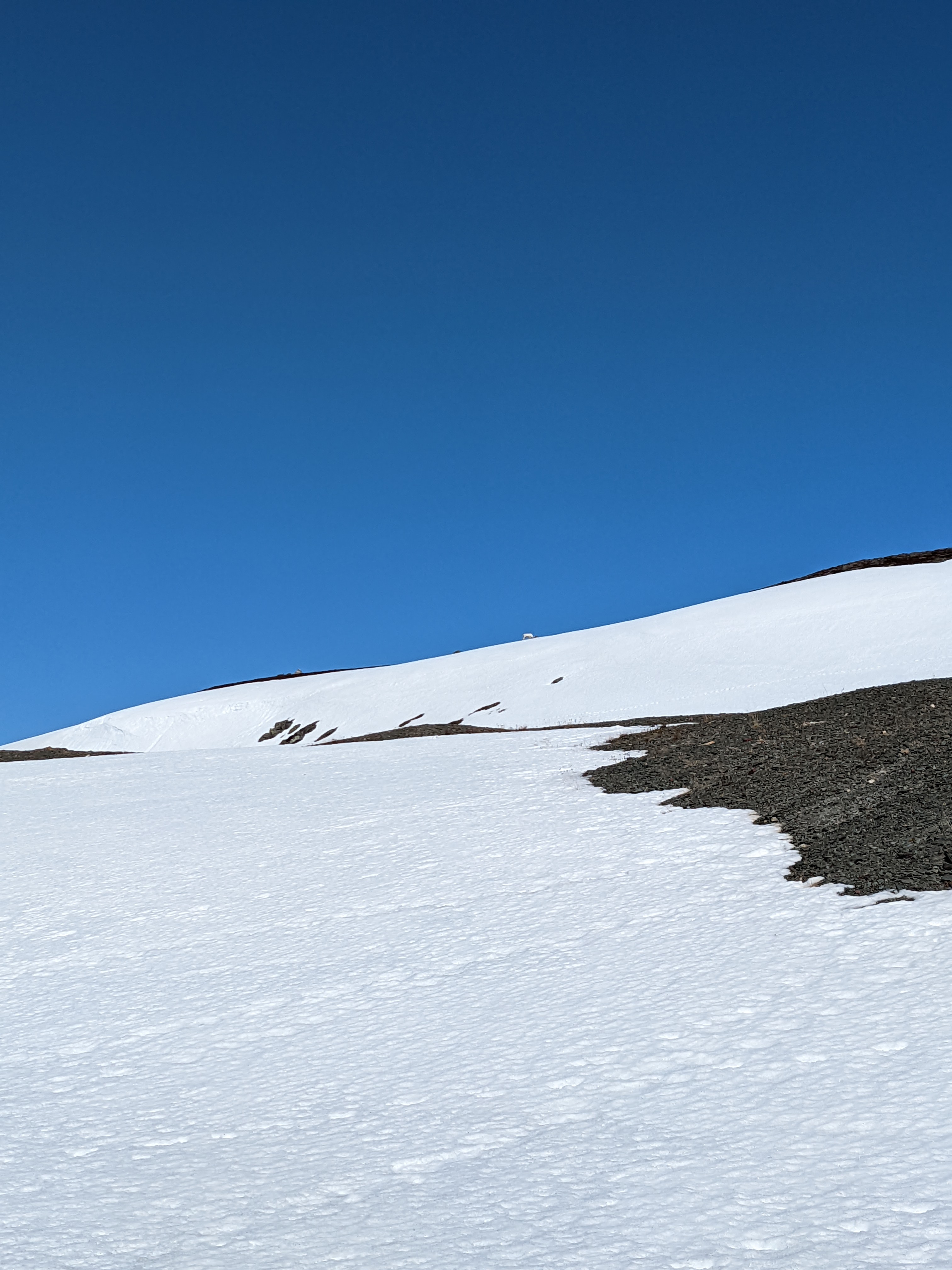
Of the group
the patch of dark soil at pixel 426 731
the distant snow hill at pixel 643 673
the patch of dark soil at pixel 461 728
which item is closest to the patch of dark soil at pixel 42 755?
the distant snow hill at pixel 643 673

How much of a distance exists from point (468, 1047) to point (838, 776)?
19.2 ft

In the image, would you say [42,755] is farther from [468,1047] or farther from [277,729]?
[468,1047]

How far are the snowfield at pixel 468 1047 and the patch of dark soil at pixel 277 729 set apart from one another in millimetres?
20488

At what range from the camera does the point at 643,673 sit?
27.8m

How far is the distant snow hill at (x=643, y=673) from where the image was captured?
2455 cm

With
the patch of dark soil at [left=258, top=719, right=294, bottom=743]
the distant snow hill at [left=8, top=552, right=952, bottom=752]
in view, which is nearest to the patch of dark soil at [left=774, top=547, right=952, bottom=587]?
the distant snow hill at [left=8, top=552, right=952, bottom=752]

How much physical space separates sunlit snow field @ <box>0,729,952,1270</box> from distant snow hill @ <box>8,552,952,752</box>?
48.5 feet

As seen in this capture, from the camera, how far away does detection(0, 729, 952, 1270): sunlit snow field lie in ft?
12.8

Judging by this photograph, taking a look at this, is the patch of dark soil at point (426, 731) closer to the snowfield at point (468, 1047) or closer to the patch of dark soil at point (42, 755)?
the patch of dark soil at point (42, 755)

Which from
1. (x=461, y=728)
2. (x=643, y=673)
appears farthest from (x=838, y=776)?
(x=643, y=673)

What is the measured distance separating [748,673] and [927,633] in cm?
448

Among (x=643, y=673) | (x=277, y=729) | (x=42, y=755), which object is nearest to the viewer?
(x=42, y=755)

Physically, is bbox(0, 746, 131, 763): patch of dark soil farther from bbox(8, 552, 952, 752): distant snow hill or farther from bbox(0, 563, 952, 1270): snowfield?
bbox(0, 563, 952, 1270): snowfield

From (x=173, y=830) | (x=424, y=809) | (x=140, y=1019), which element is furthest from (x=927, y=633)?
(x=140, y=1019)
